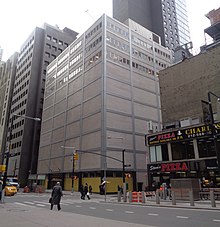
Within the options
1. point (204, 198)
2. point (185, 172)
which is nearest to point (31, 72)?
point (185, 172)

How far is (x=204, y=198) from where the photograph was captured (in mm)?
21953

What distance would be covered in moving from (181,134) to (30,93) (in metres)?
65.9

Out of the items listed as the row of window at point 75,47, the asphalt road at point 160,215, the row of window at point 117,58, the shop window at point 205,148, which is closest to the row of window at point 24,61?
the row of window at point 75,47

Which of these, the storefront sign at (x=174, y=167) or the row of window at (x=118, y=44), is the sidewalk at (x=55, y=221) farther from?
the row of window at (x=118, y=44)

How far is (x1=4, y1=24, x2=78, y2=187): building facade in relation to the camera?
7950 centimetres

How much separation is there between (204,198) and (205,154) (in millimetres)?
10827

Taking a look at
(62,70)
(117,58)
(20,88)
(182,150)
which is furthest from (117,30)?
(20,88)

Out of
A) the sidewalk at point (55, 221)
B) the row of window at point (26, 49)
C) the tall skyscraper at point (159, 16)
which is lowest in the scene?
the sidewalk at point (55, 221)

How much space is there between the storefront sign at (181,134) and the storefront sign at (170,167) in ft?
11.3

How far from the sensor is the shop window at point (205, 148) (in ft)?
103

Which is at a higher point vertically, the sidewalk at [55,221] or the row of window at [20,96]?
the row of window at [20,96]

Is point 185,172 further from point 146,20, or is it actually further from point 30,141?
point 146,20

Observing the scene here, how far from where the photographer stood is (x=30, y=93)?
283 feet

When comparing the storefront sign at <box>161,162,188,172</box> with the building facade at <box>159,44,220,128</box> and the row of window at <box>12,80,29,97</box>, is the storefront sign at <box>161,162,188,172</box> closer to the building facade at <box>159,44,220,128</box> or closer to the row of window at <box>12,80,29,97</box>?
the building facade at <box>159,44,220,128</box>
